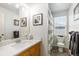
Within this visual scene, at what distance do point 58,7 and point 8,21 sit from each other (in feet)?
2.82

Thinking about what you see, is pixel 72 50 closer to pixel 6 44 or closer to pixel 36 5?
pixel 36 5

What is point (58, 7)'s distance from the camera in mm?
1577

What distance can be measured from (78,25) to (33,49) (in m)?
0.85

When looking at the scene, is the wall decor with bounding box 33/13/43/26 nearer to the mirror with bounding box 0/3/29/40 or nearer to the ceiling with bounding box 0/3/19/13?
the mirror with bounding box 0/3/29/40

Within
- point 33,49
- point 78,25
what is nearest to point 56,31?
point 78,25

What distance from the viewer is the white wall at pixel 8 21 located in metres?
1.56

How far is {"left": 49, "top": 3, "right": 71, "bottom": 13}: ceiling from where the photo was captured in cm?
154

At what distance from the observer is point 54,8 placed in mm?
1587

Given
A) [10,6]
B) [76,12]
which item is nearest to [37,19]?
[10,6]

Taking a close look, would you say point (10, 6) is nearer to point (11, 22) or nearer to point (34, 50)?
point (11, 22)

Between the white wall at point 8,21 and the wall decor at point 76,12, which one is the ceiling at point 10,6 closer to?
the white wall at point 8,21

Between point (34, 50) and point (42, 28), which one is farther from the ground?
point (42, 28)

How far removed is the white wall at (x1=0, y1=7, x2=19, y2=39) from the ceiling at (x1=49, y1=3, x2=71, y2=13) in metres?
0.62

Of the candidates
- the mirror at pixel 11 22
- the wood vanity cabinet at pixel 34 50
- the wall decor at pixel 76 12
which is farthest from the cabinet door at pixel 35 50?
the wall decor at pixel 76 12
